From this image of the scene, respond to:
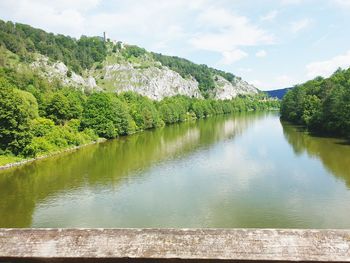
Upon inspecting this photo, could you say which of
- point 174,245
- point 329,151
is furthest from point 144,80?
point 174,245

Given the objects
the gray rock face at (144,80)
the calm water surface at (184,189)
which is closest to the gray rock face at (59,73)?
the gray rock face at (144,80)

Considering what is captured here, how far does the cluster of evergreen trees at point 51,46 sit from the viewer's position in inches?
4301

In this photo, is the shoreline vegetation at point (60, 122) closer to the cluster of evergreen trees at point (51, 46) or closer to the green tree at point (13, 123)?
the green tree at point (13, 123)

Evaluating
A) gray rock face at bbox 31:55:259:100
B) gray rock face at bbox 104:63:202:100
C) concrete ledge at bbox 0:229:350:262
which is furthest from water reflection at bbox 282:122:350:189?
gray rock face at bbox 104:63:202:100

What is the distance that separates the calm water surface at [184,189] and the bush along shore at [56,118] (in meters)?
3.58

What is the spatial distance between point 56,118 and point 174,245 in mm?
54215

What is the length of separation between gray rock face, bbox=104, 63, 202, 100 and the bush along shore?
5151 centimetres

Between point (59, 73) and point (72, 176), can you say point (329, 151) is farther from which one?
point (59, 73)

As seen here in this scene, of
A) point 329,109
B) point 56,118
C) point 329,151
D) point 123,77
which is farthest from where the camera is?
point 123,77

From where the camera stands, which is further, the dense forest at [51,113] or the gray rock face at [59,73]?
the gray rock face at [59,73]

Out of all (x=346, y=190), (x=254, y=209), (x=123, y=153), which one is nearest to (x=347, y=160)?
(x=346, y=190)

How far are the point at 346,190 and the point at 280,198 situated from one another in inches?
221

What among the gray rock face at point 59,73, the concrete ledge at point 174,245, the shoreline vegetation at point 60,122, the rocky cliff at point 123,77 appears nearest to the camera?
the concrete ledge at point 174,245

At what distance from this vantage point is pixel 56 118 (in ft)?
173
